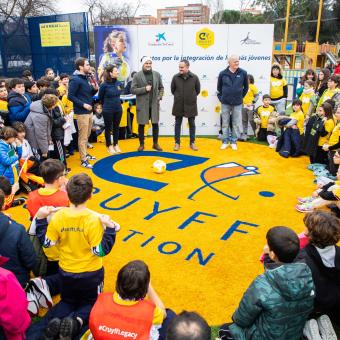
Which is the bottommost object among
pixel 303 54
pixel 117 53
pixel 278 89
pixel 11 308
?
pixel 11 308

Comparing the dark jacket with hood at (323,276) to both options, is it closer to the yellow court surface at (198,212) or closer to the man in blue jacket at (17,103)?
the yellow court surface at (198,212)

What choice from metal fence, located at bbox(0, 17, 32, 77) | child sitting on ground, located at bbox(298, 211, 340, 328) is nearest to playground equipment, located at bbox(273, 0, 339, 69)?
metal fence, located at bbox(0, 17, 32, 77)

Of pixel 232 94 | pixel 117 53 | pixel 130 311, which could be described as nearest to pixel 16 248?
pixel 130 311

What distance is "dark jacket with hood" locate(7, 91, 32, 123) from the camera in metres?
5.63

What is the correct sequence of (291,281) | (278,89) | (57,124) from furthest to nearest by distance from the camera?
(278,89)
(57,124)
(291,281)

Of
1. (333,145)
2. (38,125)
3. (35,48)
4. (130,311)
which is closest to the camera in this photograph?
(130,311)

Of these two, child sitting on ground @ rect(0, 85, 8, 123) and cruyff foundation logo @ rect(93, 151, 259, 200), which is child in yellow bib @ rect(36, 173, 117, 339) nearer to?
cruyff foundation logo @ rect(93, 151, 259, 200)

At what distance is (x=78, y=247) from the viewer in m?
2.72

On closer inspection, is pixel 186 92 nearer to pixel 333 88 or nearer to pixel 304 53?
pixel 333 88

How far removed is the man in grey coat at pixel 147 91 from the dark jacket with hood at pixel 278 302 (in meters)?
5.33

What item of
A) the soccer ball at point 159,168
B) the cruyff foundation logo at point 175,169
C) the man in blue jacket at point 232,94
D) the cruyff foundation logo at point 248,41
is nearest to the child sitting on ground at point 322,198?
the cruyff foundation logo at point 175,169

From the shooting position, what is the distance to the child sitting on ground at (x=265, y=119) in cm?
791

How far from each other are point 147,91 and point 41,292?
4.80 metres

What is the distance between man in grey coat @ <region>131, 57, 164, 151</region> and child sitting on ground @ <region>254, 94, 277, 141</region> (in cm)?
224
